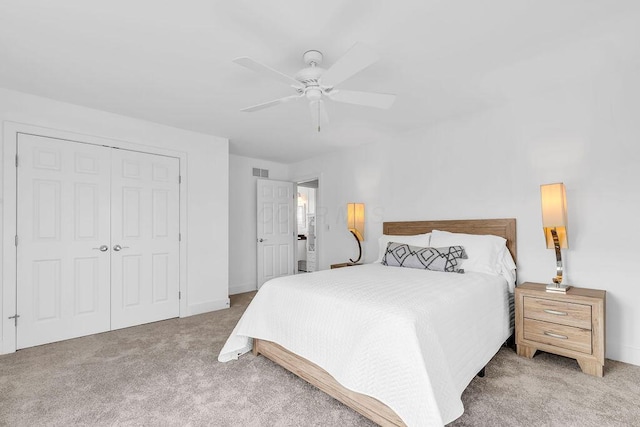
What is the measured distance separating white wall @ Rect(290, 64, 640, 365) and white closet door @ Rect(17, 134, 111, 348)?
3604 mm

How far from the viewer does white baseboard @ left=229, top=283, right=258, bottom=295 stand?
5.00m

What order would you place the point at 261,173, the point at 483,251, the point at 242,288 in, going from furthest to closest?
the point at 261,173, the point at 242,288, the point at 483,251

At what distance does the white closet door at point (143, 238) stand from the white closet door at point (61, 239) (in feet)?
0.34

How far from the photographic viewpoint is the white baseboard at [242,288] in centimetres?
500

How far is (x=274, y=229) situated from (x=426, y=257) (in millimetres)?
3134

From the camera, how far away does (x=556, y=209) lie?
2.44 meters

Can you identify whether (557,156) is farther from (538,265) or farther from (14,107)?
(14,107)

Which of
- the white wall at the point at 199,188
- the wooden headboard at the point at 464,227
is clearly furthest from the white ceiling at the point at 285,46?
the wooden headboard at the point at 464,227

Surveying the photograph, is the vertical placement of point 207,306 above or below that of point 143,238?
below

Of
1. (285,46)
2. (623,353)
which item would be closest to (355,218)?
(285,46)

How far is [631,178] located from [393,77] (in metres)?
2.09

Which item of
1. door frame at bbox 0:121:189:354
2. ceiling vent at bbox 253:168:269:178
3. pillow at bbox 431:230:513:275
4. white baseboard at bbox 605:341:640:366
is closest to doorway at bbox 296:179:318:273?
ceiling vent at bbox 253:168:269:178

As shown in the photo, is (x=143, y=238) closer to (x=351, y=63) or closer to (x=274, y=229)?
(x=274, y=229)

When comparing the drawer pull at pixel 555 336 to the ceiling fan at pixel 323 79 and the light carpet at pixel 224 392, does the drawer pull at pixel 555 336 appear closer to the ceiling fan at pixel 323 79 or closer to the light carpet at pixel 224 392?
the light carpet at pixel 224 392
